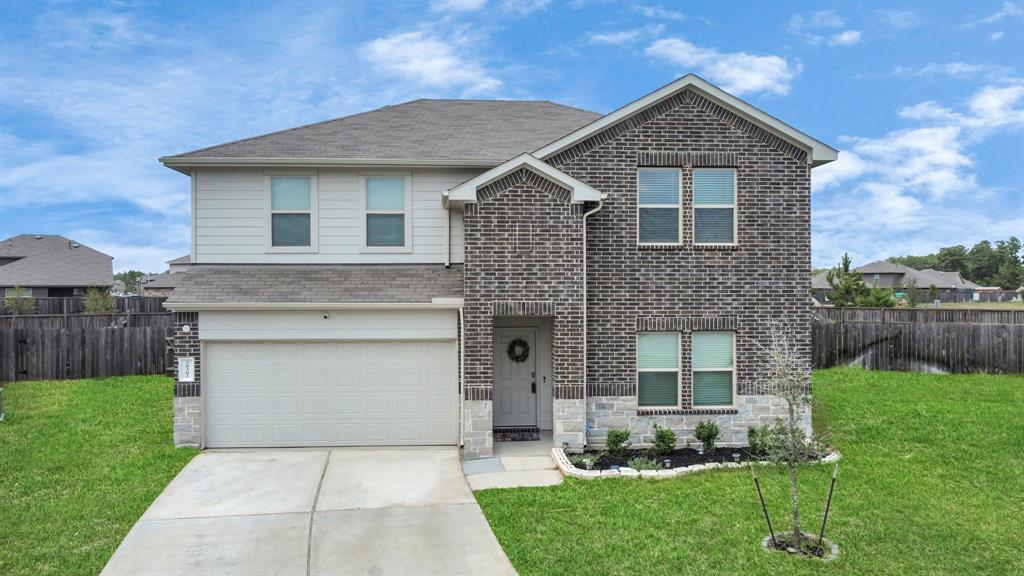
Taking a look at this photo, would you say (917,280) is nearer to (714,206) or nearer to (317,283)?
(714,206)

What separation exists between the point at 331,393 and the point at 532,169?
5467 millimetres

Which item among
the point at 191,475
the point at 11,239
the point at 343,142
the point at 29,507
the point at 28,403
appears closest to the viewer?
the point at 29,507

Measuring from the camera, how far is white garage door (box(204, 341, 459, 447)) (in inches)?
443

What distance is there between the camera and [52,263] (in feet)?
136

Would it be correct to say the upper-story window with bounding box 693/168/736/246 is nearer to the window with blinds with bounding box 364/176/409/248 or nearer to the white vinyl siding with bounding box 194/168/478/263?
the white vinyl siding with bounding box 194/168/478/263

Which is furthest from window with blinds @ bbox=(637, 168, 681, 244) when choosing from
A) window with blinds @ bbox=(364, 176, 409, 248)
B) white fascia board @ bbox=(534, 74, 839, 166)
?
window with blinds @ bbox=(364, 176, 409, 248)

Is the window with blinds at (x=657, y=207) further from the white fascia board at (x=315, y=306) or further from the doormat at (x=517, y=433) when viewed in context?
the doormat at (x=517, y=433)

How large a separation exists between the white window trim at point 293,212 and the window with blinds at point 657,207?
621 cm

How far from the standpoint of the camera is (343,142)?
12.5m

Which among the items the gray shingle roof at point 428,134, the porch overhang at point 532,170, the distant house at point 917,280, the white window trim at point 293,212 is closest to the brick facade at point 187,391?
the white window trim at point 293,212

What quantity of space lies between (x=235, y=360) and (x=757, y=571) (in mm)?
9163

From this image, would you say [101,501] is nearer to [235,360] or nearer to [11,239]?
[235,360]

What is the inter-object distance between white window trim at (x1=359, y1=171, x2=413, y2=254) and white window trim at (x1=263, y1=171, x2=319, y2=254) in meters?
0.86

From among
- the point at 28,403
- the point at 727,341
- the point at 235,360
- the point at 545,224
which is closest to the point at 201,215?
the point at 235,360
